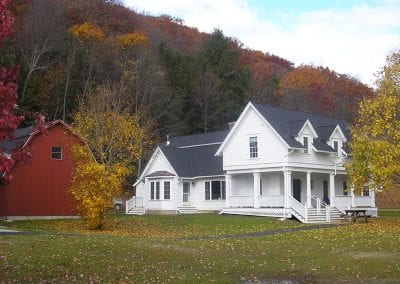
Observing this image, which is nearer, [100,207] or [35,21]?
[100,207]

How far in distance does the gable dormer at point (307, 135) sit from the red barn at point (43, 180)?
15.9 metres

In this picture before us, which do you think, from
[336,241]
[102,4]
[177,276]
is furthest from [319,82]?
[177,276]

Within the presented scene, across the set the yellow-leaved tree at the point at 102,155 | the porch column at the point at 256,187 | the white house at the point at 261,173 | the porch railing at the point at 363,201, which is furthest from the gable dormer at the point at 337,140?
the yellow-leaved tree at the point at 102,155

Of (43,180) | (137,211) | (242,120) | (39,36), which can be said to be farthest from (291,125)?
(39,36)

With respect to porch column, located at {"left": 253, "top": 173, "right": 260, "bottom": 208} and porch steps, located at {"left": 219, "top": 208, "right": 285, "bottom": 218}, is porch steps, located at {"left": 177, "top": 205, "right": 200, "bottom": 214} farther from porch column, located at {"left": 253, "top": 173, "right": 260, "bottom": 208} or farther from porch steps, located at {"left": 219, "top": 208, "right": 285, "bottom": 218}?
porch column, located at {"left": 253, "top": 173, "right": 260, "bottom": 208}

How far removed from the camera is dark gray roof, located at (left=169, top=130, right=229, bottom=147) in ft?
160

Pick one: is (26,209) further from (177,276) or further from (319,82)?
(319,82)

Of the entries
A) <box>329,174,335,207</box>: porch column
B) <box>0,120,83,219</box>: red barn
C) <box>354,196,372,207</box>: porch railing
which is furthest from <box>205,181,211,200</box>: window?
<box>354,196,372,207</box>: porch railing

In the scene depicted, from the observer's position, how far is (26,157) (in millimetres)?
9219

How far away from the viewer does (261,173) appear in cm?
4066

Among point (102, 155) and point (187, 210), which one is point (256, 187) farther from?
point (102, 155)

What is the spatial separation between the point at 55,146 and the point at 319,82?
Answer: 180 feet

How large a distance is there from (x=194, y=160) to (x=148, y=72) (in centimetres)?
1745

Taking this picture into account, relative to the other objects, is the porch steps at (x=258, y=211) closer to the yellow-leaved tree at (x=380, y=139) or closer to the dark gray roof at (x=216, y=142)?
the dark gray roof at (x=216, y=142)
